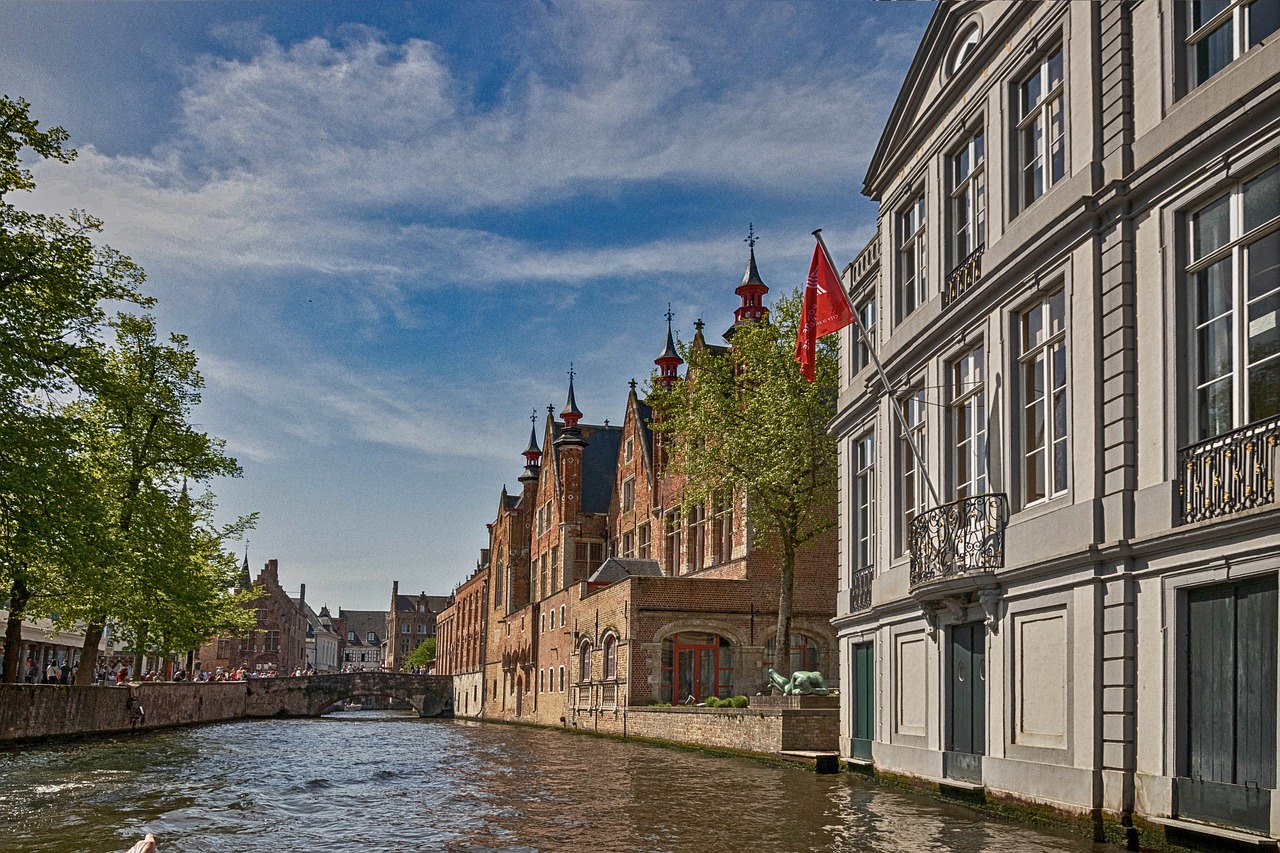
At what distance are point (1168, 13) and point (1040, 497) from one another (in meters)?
5.65

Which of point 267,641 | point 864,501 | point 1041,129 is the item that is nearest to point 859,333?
point 864,501

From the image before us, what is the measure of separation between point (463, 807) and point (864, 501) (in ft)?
31.1

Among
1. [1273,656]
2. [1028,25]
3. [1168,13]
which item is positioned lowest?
[1273,656]

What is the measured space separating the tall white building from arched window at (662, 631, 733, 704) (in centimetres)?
1839

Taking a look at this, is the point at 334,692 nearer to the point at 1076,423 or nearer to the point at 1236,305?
the point at 1076,423

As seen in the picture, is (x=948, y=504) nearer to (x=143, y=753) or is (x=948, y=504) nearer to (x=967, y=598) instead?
(x=967, y=598)

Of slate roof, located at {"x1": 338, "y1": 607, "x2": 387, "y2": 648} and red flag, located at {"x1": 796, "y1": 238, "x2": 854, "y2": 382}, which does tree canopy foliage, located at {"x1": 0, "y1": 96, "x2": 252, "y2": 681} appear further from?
slate roof, located at {"x1": 338, "y1": 607, "x2": 387, "y2": 648}

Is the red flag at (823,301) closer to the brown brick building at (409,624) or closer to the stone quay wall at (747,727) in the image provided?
the stone quay wall at (747,727)

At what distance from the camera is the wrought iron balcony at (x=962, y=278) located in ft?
55.1

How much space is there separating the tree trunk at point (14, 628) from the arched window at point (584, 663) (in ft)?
68.2

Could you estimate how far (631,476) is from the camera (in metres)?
53.7

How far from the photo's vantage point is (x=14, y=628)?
2870cm

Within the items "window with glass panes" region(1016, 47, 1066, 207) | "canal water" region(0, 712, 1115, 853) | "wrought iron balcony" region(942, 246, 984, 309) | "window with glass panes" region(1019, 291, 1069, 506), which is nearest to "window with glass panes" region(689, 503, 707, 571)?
"canal water" region(0, 712, 1115, 853)

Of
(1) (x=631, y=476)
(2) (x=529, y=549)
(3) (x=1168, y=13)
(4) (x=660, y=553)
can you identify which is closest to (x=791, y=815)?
(3) (x=1168, y=13)
